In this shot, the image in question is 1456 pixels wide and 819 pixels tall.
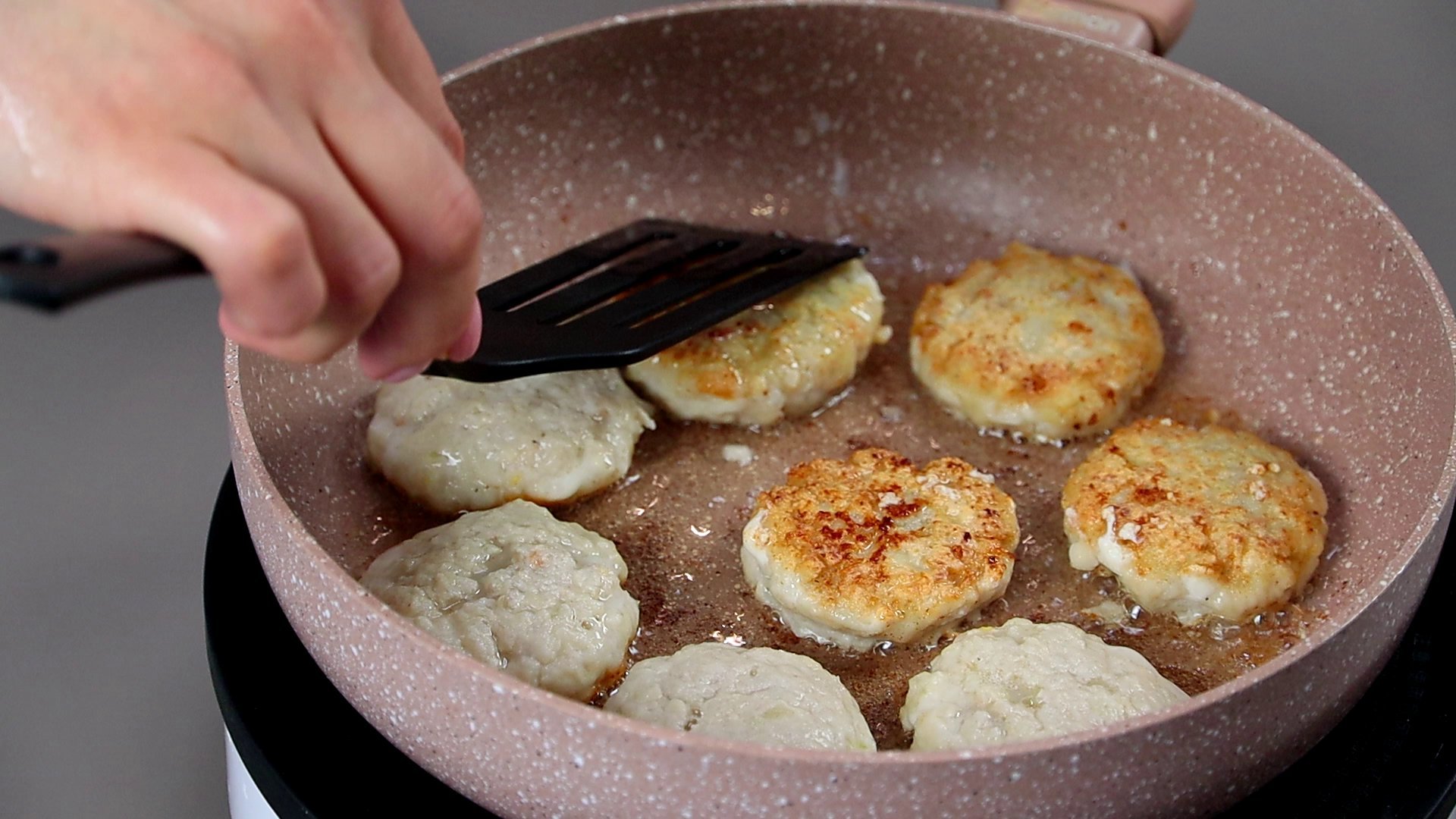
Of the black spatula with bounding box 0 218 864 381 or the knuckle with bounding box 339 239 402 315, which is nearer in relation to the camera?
the knuckle with bounding box 339 239 402 315

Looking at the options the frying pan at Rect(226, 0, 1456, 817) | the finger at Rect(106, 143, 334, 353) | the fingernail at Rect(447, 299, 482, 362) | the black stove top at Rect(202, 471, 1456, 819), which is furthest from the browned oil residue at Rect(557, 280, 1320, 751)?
the finger at Rect(106, 143, 334, 353)

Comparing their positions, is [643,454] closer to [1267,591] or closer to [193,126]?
[1267,591]

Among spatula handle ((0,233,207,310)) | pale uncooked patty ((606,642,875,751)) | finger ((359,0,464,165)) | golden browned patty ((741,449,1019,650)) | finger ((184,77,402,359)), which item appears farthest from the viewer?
golden browned patty ((741,449,1019,650))

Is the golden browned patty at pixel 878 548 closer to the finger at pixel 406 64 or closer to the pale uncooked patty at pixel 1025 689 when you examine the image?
the pale uncooked patty at pixel 1025 689

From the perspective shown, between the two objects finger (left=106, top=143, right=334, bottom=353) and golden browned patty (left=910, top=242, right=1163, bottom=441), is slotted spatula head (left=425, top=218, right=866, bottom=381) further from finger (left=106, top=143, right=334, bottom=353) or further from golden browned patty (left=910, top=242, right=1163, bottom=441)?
finger (left=106, top=143, right=334, bottom=353)

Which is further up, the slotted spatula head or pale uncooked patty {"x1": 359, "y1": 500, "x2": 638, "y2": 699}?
the slotted spatula head

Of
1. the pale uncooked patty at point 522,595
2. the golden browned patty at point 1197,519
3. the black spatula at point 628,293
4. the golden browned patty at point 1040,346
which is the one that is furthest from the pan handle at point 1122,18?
the pale uncooked patty at point 522,595

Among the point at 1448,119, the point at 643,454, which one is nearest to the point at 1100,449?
the point at 643,454
